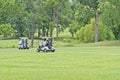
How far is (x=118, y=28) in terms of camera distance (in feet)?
324

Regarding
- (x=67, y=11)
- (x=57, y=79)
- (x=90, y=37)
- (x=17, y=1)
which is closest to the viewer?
(x=57, y=79)

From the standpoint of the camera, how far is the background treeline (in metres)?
81.0

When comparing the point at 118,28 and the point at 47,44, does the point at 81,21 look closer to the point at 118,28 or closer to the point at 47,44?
the point at 118,28

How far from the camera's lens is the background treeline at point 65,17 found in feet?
266

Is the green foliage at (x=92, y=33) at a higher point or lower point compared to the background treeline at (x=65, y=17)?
lower

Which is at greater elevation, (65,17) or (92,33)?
(65,17)

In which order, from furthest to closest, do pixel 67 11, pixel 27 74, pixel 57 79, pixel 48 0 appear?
pixel 67 11 < pixel 48 0 < pixel 27 74 < pixel 57 79

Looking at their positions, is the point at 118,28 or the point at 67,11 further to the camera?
the point at 67,11

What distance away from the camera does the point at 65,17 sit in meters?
124

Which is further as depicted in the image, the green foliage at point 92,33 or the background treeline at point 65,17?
the green foliage at point 92,33

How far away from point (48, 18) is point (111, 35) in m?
15.9

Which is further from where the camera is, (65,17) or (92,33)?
(65,17)

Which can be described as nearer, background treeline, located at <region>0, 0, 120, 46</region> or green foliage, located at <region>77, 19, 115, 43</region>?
background treeline, located at <region>0, 0, 120, 46</region>

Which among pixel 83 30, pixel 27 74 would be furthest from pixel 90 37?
pixel 27 74
